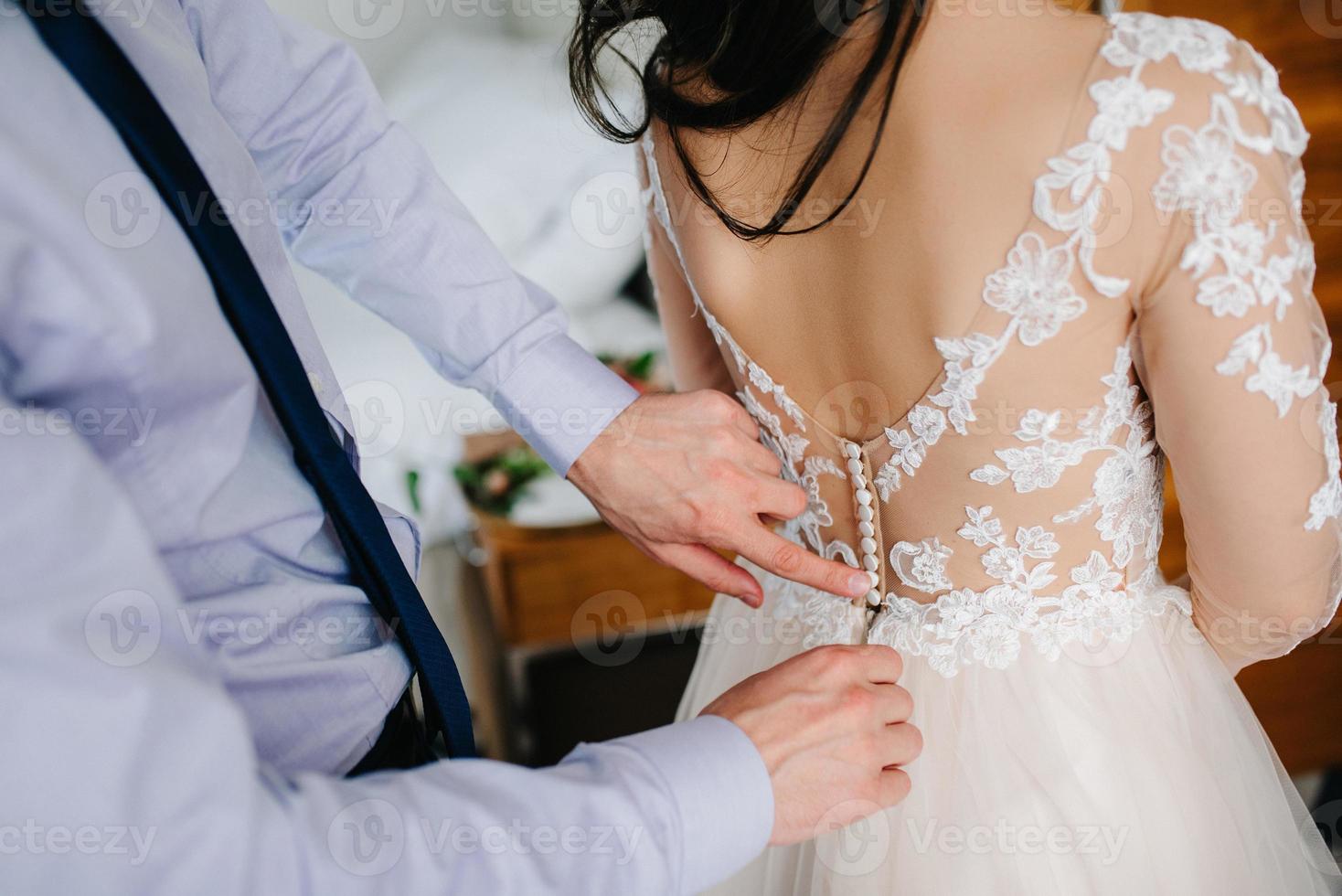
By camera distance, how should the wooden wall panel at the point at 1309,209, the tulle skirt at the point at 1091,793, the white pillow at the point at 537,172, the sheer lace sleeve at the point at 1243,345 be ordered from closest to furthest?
the sheer lace sleeve at the point at 1243,345
the tulle skirt at the point at 1091,793
the wooden wall panel at the point at 1309,209
the white pillow at the point at 537,172

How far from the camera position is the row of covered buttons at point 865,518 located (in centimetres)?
81

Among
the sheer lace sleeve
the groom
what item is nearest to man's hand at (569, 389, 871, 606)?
the groom

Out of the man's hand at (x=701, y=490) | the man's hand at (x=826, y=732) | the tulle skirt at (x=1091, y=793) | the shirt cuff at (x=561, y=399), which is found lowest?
the tulle skirt at (x=1091, y=793)

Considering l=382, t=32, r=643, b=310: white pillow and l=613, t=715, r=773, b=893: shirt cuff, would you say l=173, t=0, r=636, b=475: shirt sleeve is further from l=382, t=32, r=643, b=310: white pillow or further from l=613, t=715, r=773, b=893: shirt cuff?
l=382, t=32, r=643, b=310: white pillow

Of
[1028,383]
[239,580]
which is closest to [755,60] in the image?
[1028,383]

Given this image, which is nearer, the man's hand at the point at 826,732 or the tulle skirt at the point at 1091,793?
the man's hand at the point at 826,732

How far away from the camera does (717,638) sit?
113cm

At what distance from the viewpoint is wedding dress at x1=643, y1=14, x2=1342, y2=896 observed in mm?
613

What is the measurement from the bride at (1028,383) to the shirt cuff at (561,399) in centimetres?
13

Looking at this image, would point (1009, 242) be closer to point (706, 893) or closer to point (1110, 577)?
point (1110, 577)

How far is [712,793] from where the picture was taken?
0.61m

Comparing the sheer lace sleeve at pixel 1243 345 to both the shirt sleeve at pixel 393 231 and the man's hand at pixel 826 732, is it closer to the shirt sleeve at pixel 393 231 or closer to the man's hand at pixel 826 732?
the man's hand at pixel 826 732

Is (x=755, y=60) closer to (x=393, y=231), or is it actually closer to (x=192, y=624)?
Answer: (x=393, y=231)

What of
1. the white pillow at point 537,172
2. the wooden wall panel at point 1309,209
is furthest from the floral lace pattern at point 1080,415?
the white pillow at point 537,172
